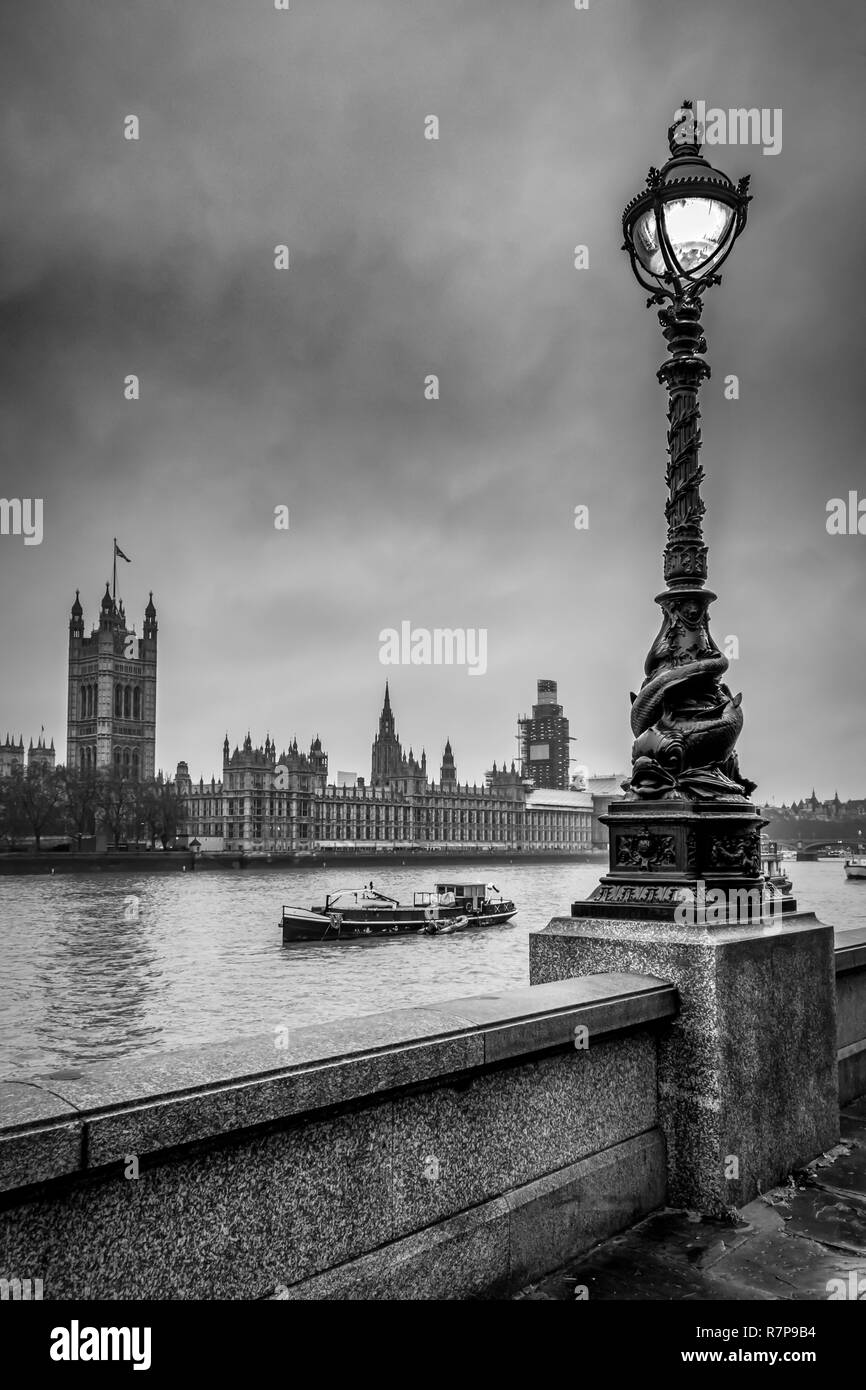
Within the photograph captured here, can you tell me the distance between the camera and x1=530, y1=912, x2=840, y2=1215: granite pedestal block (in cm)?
405

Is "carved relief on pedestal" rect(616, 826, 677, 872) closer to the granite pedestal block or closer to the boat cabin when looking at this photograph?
the granite pedestal block

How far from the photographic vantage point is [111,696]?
14612cm

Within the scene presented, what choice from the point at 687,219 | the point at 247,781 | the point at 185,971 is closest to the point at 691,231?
the point at 687,219

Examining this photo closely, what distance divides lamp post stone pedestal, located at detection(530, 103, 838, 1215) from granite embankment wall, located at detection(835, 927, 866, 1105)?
3.30ft

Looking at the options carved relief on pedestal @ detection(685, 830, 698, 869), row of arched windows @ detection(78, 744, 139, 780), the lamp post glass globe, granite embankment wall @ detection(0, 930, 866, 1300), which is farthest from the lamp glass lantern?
row of arched windows @ detection(78, 744, 139, 780)

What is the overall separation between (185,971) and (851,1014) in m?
29.8

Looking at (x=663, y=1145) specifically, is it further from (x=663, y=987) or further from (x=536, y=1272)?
(x=536, y=1272)

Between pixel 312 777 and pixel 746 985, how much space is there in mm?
146833

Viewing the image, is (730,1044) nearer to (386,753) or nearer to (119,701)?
(119,701)

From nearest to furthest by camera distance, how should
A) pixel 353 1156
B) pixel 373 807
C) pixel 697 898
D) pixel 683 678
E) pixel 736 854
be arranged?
pixel 353 1156 < pixel 697 898 < pixel 736 854 < pixel 683 678 < pixel 373 807

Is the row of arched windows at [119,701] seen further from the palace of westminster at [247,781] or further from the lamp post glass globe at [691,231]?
the lamp post glass globe at [691,231]

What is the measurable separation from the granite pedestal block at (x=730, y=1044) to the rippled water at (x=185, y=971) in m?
18.5

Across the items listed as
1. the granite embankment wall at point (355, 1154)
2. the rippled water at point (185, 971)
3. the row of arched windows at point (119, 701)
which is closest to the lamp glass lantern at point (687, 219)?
the granite embankment wall at point (355, 1154)
